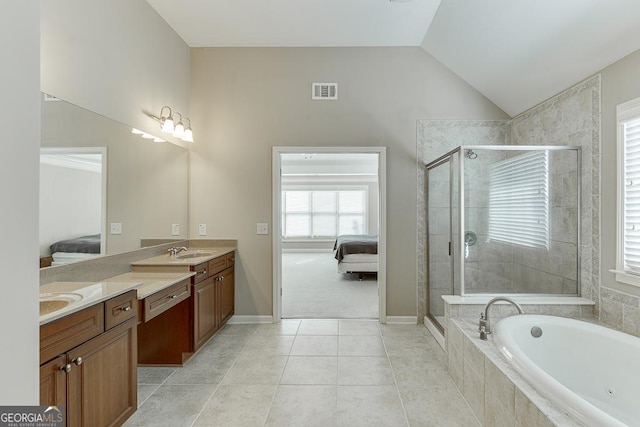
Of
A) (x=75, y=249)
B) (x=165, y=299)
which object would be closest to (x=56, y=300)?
(x=75, y=249)

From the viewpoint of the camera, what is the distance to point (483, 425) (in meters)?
1.95

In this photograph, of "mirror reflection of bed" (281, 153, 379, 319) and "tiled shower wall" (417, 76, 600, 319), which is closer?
"tiled shower wall" (417, 76, 600, 319)

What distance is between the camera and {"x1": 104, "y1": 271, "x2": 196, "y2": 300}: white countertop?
7.26ft

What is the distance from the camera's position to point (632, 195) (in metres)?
2.20

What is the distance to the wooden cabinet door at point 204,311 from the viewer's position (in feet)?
9.25

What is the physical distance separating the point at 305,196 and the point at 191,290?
7.25m

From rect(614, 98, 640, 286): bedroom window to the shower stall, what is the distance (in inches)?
15.5

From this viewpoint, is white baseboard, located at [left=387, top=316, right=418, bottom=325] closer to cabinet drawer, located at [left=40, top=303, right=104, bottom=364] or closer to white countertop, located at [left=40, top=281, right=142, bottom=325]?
white countertop, located at [left=40, top=281, right=142, bottom=325]

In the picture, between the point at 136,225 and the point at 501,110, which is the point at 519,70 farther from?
the point at 136,225

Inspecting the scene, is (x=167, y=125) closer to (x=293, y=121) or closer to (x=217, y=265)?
(x=293, y=121)

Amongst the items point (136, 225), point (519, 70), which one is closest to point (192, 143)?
point (136, 225)

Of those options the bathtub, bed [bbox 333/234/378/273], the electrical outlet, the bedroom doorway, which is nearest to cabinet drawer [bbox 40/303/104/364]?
the electrical outlet

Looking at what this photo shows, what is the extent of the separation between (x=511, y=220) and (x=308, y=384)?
2.44 meters

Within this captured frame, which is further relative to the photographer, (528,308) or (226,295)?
(226,295)
